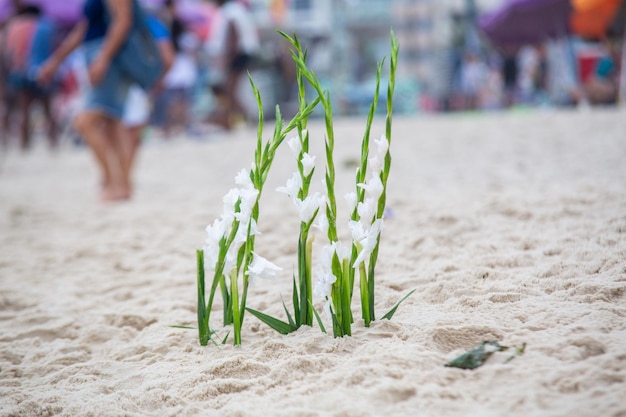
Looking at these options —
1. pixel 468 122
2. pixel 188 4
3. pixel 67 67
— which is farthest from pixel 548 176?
pixel 188 4

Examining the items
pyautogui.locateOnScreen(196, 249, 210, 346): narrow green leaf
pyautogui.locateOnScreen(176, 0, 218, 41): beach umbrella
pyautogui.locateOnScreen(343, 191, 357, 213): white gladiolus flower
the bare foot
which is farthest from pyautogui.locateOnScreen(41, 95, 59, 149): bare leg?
pyautogui.locateOnScreen(343, 191, 357, 213): white gladiolus flower

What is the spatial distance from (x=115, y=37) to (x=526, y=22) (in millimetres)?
8189

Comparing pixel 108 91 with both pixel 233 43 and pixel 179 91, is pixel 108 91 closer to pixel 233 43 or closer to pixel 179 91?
pixel 233 43

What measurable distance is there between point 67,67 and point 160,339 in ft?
33.2

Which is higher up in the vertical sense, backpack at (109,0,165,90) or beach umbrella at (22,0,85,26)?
beach umbrella at (22,0,85,26)

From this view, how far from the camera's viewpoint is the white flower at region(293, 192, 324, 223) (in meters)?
1.61

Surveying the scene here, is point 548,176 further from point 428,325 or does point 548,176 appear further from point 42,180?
point 42,180

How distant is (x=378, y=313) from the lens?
1.80 metres

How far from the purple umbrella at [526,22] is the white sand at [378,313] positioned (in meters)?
6.25

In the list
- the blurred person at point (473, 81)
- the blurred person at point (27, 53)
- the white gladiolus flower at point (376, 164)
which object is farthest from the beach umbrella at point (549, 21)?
the white gladiolus flower at point (376, 164)

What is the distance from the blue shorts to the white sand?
69 centimetres

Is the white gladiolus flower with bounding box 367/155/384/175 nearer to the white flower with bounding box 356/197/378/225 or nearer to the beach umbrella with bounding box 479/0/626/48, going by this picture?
the white flower with bounding box 356/197/378/225

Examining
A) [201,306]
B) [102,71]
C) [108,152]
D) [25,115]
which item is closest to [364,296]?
[201,306]

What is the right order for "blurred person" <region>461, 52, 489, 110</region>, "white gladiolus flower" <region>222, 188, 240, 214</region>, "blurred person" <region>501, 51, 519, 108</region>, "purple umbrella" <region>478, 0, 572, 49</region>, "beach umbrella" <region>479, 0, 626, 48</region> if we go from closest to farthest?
"white gladiolus flower" <region>222, 188, 240, 214</region> → "beach umbrella" <region>479, 0, 626, 48</region> → "purple umbrella" <region>478, 0, 572, 49</region> → "blurred person" <region>501, 51, 519, 108</region> → "blurred person" <region>461, 52, 489, 110</region>
